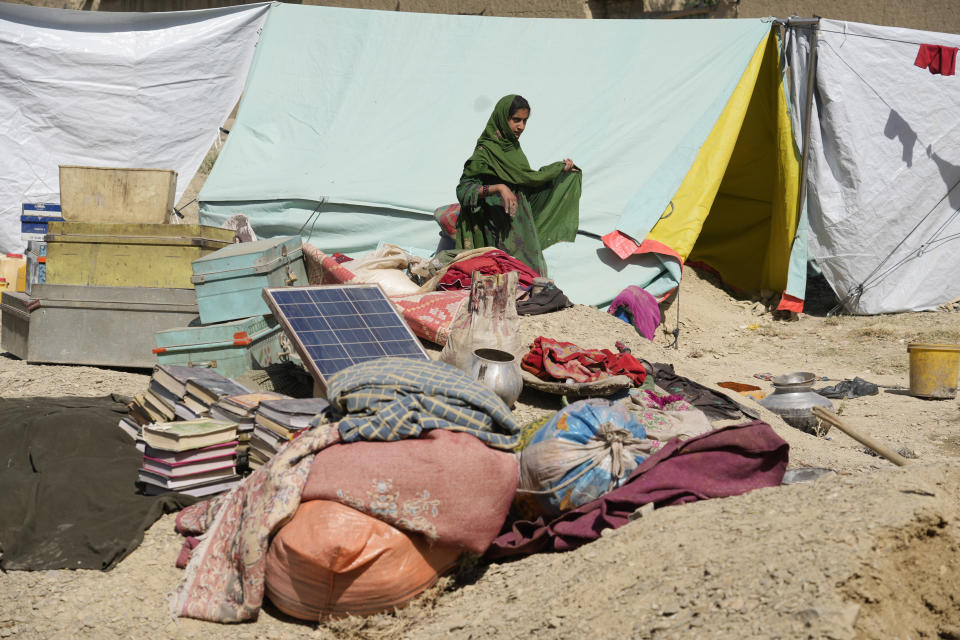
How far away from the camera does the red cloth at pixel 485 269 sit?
5.47 m

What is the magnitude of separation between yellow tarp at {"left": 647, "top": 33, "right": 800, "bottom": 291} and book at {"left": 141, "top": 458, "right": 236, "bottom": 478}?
3.89 m

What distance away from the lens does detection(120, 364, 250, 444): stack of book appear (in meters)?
3.81

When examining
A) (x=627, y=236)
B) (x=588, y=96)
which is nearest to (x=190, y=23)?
(x=588, y=96)

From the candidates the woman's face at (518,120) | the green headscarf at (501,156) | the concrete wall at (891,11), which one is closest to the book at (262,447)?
the green headscarf at (501,156)

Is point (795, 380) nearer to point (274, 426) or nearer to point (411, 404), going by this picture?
point (411, 404)

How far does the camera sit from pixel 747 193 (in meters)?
7.94

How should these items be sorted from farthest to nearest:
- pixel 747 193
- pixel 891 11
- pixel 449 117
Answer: pixel 891 11, pixel 747 193, pixel 449 117

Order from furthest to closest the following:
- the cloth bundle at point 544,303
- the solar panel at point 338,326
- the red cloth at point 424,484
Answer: the cloth bundle at point 544,303, the solar panel at point 338,326, the red cloth at point 424,484

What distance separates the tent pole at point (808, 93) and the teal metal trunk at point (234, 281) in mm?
4194

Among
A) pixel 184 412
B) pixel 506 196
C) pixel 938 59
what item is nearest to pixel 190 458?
pixel 184 412

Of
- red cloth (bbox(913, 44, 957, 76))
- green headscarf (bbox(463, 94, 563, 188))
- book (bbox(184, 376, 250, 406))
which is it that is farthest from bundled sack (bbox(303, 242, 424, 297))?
red cloth (bbox(913, 44, 957, 76))

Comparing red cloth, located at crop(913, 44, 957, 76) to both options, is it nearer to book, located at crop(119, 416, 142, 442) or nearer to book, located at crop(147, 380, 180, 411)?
book, located at crop(147, 380, 180, 411)

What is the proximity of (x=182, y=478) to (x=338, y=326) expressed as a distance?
112 centimetres

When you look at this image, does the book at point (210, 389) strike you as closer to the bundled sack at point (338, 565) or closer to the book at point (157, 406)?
the book at point (157, 406)
